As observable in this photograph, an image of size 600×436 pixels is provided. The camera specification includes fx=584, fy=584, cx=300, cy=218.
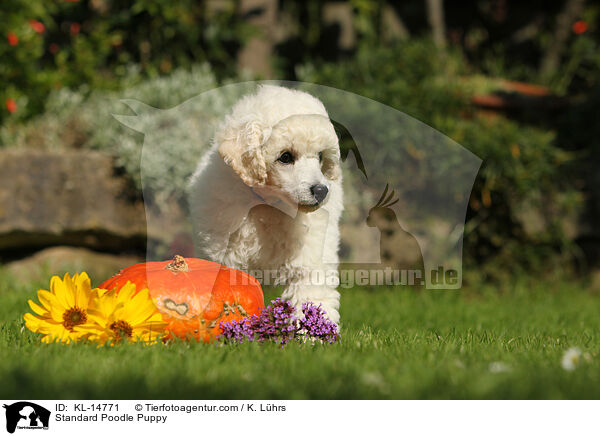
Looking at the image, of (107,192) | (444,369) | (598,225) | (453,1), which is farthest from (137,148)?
(453,1)

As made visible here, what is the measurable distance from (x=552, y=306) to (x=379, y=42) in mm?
4383

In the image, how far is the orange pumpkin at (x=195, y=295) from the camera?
2.90m

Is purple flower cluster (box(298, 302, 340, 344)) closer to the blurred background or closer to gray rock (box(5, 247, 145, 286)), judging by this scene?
the blurred background

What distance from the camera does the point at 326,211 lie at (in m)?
3.22

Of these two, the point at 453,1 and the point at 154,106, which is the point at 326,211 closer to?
the point at 154,106

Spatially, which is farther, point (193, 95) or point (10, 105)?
point (10, 105)

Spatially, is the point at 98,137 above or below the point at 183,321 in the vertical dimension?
above

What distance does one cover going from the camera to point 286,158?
287 centimetres

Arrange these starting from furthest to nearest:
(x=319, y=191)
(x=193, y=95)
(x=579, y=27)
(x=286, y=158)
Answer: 1. (x=579, y=27)
2. (x=193, y=95)
3. (x=286, y=158)
4. (x=319, y=191)

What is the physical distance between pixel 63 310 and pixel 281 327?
1054mm

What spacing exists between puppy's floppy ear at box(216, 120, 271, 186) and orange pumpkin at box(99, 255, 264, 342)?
0.53m

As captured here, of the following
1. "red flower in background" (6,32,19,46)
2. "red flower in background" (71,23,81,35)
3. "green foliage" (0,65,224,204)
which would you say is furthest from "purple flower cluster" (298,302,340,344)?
"red flower in background" (71,23,81,35)
